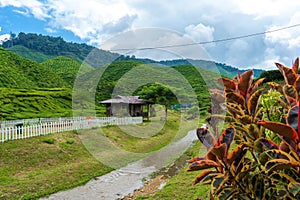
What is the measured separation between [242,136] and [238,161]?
18 centimetres

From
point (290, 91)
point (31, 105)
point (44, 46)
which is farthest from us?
point (44, 46)

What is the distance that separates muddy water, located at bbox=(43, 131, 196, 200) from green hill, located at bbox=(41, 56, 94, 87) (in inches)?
1097

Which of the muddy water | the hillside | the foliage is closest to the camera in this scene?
the muddy water

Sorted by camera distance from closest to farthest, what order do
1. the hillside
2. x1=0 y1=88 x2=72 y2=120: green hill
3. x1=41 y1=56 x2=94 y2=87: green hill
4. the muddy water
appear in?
the muddy water < x1=0 y1=88 x2=72 y2=120: green hill < the hillside < x1=41 y1=56 x2=94 y2=87: green hill

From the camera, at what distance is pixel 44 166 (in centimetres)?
780

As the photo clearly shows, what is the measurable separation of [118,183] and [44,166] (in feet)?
7.27

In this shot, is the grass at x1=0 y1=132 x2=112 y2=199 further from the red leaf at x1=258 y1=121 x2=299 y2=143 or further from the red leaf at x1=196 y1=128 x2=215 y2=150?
the red leaf at x1=258 y1=121 x2=299 y2=143

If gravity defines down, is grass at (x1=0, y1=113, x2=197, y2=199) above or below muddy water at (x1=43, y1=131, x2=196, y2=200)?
above

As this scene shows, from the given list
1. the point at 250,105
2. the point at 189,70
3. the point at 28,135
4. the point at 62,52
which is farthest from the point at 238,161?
the point at 62,52

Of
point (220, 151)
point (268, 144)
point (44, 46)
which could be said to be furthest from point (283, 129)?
point (44, 46)

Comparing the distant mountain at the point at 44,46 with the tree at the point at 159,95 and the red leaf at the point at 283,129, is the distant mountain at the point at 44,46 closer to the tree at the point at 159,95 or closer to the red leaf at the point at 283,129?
the tree at the point at 159,95

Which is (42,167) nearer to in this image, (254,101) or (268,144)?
(254,101)

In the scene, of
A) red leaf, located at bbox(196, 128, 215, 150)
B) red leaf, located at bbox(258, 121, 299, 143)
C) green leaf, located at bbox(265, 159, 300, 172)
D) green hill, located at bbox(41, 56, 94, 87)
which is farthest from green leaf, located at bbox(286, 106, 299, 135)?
green hill, located at bbox(41, 56, 94, 87)

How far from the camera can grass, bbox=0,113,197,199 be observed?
6184 mm
